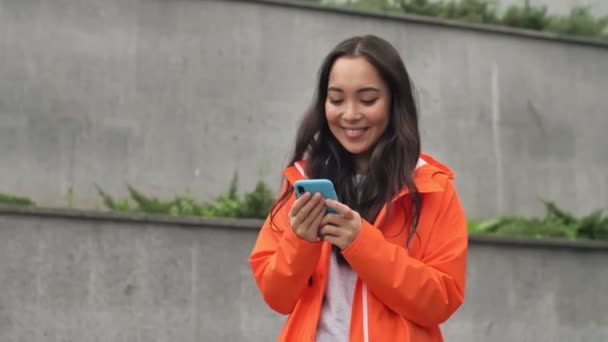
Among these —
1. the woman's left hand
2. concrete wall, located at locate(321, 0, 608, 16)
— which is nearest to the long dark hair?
the woman's left hand

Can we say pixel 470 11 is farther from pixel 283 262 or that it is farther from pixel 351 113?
pixel 283 262

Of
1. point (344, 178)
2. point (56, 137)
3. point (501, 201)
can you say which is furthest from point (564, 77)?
point (344, 178)

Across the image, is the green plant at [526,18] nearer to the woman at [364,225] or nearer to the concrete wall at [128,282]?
the concrete wall at [128,282]

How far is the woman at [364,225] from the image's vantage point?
3.47 metres

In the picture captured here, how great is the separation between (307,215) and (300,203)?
1.5 inches

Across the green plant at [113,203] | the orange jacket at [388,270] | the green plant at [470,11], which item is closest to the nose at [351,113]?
the orange jacket at [388,270]

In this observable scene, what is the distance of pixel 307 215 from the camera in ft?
11.2

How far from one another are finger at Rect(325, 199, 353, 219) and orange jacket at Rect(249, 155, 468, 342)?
7 cm

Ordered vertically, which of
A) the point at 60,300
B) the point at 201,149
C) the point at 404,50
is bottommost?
the point at 60,300

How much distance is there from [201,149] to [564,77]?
3.22 meters

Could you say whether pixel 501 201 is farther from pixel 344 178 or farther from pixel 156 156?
pixel 344 178

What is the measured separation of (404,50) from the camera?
10.5 meters

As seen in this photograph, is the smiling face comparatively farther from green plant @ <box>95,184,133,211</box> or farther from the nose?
green plant @ <box>95,184,133,211</box>

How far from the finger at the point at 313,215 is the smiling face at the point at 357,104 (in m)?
0.38
